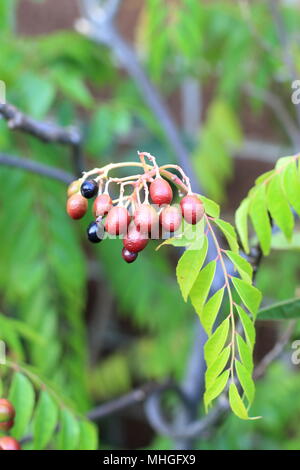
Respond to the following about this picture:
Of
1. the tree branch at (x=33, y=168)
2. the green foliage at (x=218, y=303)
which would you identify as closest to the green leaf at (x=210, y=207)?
the green foliage at (x=218, y=303)

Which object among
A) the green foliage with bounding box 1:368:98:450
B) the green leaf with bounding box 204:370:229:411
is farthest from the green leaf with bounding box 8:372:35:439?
the green leaf with bounding box 204:370:229:411

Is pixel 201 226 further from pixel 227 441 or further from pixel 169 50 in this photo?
pixel 169 50

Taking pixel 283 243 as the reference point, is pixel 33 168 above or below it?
above

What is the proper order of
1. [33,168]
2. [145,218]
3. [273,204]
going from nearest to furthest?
[145,218] → [273,204] → [33,168]

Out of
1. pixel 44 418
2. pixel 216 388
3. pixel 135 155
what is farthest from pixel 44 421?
pixel 135 155

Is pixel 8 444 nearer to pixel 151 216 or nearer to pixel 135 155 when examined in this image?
pixel 151 216

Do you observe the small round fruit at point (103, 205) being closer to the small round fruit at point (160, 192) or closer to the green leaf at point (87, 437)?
the small round fruit at point (160, 192)

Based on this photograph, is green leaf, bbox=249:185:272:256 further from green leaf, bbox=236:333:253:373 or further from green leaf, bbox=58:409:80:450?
green leaf, bbox=58:409:80:450
